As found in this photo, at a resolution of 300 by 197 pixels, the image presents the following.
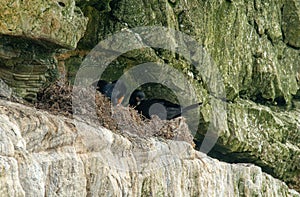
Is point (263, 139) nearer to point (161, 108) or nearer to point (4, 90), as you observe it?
point (161, 108)

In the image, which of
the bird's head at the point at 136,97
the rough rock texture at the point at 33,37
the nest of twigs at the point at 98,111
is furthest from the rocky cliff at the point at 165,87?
the bird's head at the point at 136,97

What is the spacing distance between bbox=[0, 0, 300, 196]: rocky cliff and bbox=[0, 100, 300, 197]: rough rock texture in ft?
0.06

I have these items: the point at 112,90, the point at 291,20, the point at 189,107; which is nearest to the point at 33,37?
the point at 112,90

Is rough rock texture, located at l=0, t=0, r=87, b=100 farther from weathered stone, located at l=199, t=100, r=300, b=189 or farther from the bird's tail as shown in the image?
weathered stone, located at l=199, t=100, r=300, b=189

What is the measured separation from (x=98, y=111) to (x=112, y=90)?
181cm

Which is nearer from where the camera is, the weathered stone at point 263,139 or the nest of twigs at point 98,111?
the nest of twigs at point 98,111

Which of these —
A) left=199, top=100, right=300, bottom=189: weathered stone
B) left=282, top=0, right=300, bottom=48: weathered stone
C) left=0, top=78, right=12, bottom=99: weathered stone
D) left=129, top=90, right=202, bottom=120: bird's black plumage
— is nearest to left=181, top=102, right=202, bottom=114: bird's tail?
left=129, top=90, right=202, bottom=120: bird's black plumage

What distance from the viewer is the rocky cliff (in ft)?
25.6

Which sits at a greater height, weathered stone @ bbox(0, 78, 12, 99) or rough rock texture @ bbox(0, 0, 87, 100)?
rough rock texture @ bbox(0, 0, 87, 100)

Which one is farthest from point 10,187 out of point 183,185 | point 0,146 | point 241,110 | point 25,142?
point 241,110

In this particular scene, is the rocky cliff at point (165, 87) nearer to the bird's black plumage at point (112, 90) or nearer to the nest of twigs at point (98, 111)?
the nest of twigs at point (98, 111)

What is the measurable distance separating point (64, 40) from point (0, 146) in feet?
11.9

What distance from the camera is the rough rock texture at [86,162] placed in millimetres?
6766

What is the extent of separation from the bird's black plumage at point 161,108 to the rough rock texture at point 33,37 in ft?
15.0
